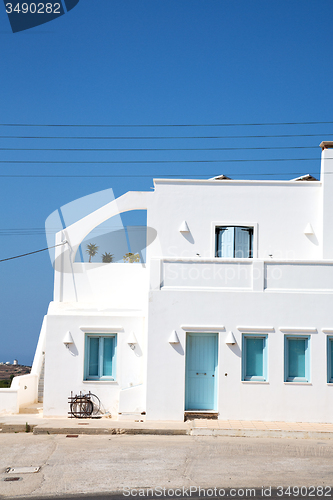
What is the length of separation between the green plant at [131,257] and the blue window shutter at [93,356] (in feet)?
15.7

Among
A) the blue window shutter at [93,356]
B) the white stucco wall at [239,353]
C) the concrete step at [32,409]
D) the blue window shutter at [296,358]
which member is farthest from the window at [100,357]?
the blue window shutter at [296,358]

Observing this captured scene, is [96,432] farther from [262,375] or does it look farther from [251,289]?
[251,289]

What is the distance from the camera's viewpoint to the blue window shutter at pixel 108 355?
1630 centimetres

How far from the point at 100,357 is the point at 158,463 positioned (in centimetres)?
588

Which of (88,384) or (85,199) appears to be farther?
(85,199)

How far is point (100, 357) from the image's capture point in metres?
16.3

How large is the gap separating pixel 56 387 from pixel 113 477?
21.2ft

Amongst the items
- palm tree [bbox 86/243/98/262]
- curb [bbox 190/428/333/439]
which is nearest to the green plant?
palm tree [bbox 86/243/98/262]

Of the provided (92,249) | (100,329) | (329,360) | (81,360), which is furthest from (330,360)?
(92,249)

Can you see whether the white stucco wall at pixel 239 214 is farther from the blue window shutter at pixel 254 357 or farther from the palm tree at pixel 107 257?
the blue window shutter at pixel 254 357

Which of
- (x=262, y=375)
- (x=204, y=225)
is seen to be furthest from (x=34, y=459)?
(x=204, y=225)

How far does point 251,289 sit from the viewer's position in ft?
49.6

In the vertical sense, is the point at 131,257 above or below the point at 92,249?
below

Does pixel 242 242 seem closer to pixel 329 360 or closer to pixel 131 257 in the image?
pixel 131 257
